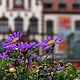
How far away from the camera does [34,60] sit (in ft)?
7.05

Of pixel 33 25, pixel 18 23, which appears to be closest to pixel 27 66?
pixel 33 25

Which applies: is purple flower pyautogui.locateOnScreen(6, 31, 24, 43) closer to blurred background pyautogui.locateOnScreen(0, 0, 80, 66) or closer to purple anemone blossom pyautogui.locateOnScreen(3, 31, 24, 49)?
purple anemone blossom pyautogui.locateOnScreen(3, 31, 24, 49)

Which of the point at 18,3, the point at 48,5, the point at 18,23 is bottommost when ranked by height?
the point at 18,23

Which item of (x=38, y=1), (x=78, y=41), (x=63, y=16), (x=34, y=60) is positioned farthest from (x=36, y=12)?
(x=34, y=60)

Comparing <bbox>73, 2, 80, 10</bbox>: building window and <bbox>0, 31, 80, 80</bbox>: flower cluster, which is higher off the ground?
<bbox>0, 31, 80, 80</bbox>: flower cluster

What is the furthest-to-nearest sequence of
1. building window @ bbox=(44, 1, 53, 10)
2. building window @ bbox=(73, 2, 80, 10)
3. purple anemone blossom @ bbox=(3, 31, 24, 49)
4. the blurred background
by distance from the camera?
building window @ bbox=(73, 2, 80, 10) → building window @ bbox=(44, 1, 53, 10) → the blurred background → purple anemone blossom @ bbox=(3, 31, 24, 49)

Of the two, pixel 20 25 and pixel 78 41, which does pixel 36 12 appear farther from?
pixel 78 41

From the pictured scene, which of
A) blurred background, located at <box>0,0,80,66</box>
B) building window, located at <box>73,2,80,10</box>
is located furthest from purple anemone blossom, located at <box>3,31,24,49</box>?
building window, located at <box>73,2,80,10</box>

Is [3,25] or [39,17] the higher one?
[39,17]

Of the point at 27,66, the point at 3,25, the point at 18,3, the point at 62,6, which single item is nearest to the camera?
the point at 27,66

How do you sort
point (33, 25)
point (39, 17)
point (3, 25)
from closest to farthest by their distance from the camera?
point (3, 25)
point (33, 25)
point (39, 17)

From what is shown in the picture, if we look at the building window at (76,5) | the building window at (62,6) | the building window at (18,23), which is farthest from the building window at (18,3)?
the building window at (76,5)

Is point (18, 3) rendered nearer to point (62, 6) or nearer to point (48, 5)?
point (48, 5)

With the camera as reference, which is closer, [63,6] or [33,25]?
[33,25]
